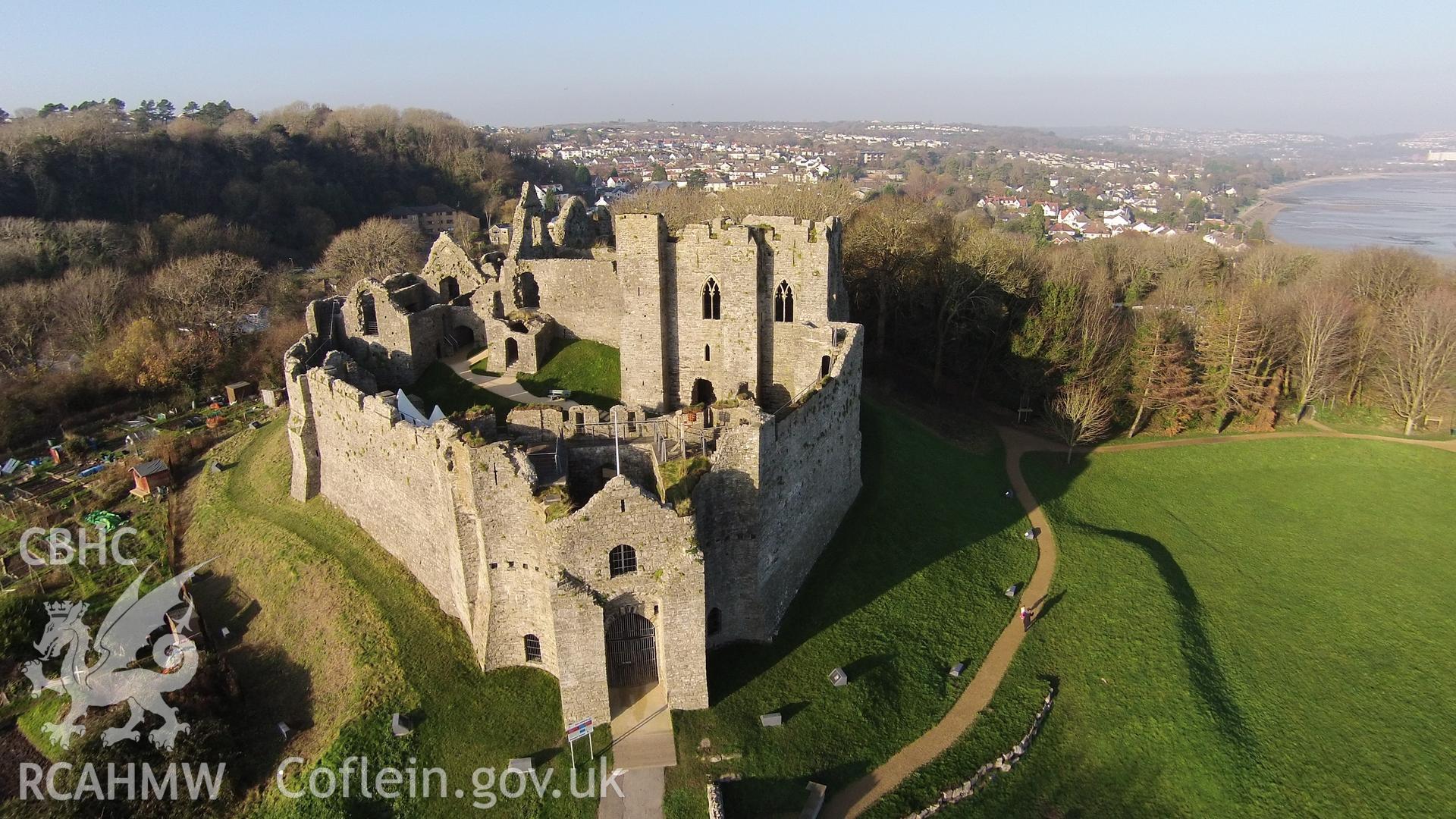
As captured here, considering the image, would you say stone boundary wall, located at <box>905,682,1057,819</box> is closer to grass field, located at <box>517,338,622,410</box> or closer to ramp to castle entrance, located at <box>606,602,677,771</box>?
ramp to castle entrance, located at <box>606,602,677,771</box>

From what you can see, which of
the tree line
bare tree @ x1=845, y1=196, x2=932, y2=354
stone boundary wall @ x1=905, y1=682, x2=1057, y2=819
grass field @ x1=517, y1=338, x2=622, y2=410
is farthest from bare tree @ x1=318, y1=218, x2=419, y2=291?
stone boundary wall @ x1=905, y1=682, x2=1057, y2=819

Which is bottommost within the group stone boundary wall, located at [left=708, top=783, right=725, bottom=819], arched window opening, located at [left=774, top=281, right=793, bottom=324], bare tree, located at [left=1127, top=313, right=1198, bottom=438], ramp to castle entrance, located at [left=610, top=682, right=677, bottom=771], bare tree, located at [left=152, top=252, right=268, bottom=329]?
stone boundary wall, located at [left=708, top=783, right=725, bottom=819]

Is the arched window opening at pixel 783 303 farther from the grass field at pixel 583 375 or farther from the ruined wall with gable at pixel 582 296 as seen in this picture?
the ruined wall with gable at pixel 582 296

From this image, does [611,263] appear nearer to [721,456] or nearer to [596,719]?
[721,456]

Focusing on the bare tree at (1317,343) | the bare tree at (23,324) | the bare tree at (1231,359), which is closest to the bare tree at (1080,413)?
the bare tree at (1231,359)

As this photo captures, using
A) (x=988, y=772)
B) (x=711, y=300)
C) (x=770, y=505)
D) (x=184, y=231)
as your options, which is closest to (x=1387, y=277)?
(x=711, y=300)

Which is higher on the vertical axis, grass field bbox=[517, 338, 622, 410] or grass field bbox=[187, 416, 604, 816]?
grass field bbox=[517, 338, 622, 410]
